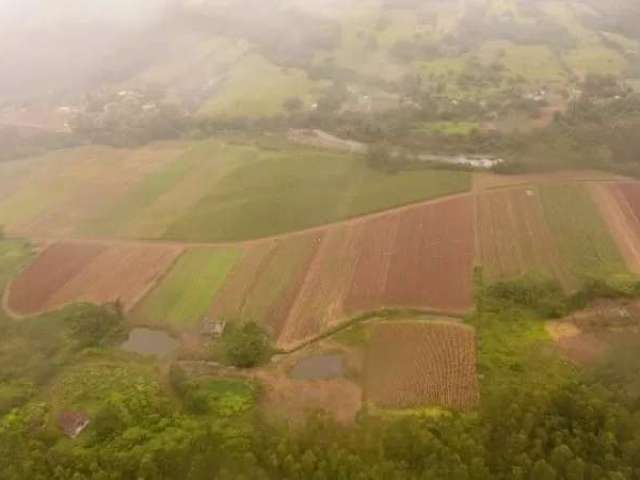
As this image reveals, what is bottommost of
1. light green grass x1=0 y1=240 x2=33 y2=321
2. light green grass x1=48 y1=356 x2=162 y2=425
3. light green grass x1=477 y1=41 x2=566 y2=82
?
light green grass x1=0 y1=240 x2=33 y2=321

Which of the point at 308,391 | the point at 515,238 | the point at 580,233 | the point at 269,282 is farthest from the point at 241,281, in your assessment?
the point at 580,233

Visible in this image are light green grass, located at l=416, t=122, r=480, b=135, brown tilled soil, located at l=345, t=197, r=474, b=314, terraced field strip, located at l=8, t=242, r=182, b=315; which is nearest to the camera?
brown tilled soil, located at l=345, t=197, r=474, b=314

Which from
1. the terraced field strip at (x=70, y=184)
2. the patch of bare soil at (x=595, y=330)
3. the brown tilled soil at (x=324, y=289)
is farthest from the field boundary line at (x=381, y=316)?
the terraced field strip at (x=70, y=184)

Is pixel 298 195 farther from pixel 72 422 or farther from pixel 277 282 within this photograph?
pixel 72 422

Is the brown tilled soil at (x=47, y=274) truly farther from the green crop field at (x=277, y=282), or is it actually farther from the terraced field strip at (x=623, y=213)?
the terraced field strip at (x=623, y=213)

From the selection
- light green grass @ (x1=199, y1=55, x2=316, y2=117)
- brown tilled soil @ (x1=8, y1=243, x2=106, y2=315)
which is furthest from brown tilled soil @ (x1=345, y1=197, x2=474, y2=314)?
light green grass @ (x1=199, y1=55, x2=316, y2=117)

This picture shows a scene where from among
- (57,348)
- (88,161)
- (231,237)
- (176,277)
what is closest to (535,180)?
(231,237)

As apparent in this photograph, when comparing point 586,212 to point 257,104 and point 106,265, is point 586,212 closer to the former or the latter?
point 106,265

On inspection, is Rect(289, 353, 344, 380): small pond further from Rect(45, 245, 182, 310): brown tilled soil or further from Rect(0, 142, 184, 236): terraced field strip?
Rect(0, 142, 184, 236): terraced field strip
